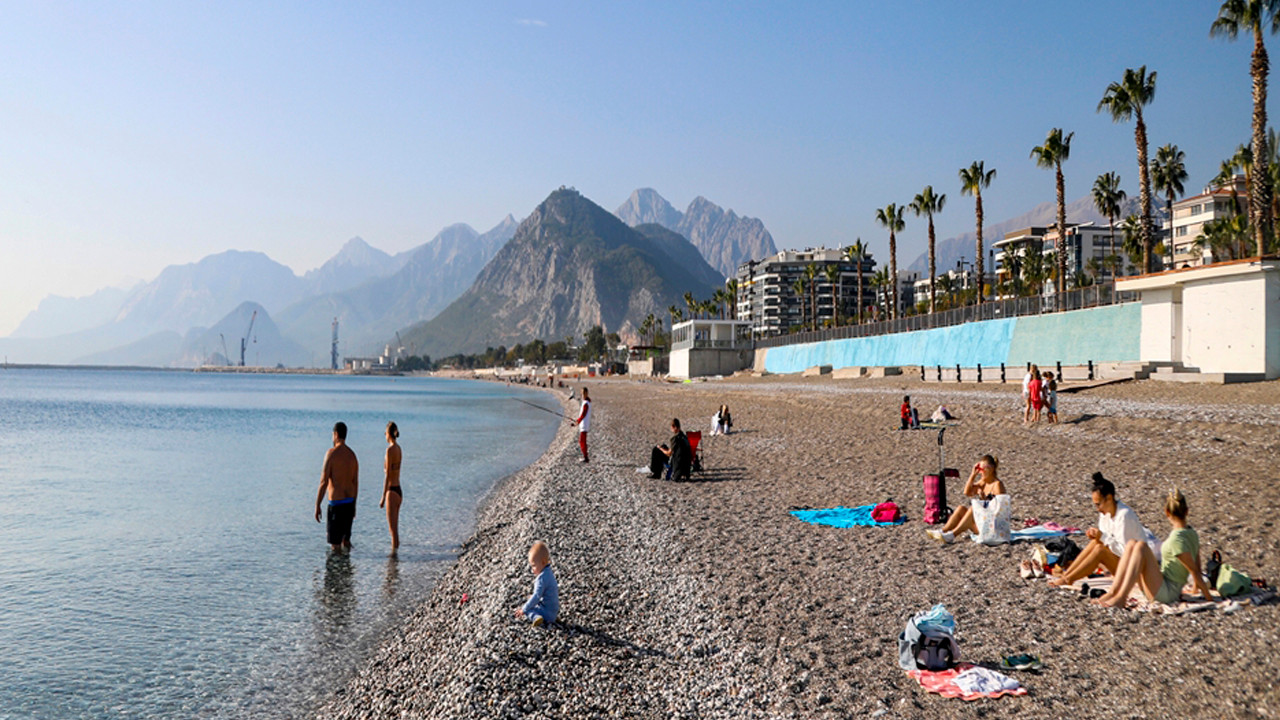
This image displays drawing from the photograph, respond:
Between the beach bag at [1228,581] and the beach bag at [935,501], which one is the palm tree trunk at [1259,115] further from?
the beach bag at [1228,581]

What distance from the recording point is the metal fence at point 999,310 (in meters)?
33.5

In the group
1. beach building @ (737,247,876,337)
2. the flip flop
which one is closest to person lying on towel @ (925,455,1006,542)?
the flip flop

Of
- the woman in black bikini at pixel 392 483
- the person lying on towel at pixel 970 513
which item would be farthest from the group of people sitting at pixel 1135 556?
the woman in black bikini at pixel 392 483

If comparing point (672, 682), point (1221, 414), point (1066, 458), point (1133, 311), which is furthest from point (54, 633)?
point (1133, 311)

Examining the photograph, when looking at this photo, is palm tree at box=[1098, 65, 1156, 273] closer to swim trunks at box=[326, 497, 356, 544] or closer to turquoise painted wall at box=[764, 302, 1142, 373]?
turquoise painted wall at box=[764, 302, 1142, 373]

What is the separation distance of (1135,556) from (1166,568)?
0.29 metres

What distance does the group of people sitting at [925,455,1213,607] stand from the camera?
22.2ft

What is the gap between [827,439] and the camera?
73.2ft

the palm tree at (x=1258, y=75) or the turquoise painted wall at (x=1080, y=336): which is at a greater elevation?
the palm tree at (x=1258, y=75)

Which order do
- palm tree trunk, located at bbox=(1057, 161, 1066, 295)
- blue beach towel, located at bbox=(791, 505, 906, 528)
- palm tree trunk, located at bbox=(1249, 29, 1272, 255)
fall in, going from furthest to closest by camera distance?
palm tree trunk, located at bbox=(1057, 161, 1066, 295) → palm tree trunk, located at bbox=(1249, 29, 1272, 255) → blue beach towel, located at bbox=(791, 505, 906, 528)

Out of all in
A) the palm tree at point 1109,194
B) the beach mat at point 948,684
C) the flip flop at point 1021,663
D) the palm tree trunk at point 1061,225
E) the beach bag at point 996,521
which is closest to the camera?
the beach mat at point 948,684

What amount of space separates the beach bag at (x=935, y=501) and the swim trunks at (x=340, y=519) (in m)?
8.70

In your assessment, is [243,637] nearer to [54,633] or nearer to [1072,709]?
[54,633]

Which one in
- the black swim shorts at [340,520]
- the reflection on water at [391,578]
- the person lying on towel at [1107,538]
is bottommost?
the reflection on water at [391,578]
